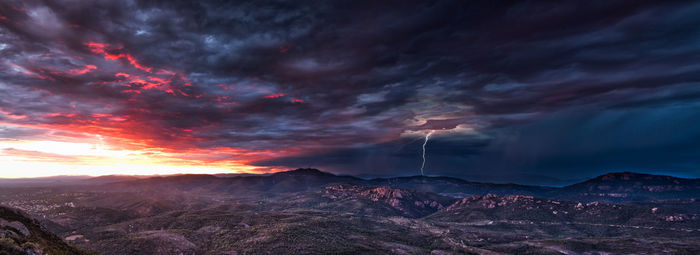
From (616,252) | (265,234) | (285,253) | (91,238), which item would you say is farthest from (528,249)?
(91,238)

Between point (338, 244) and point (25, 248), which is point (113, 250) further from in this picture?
point (25, 248)

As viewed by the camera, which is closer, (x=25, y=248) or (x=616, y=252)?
(x=25, y=248)

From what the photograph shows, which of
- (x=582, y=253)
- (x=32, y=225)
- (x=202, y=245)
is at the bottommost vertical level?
(x=582, y=253)

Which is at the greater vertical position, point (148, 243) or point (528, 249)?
point (148, 243)

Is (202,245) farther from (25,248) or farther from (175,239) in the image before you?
(25,248)

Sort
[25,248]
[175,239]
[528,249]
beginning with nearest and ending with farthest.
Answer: [25,248] → [175,239] → [528,249]

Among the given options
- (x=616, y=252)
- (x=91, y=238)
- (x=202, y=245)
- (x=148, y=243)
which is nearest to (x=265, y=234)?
(x=202, y=245)

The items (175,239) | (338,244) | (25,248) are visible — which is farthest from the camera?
(338,244)
